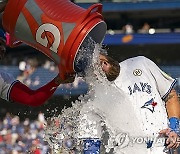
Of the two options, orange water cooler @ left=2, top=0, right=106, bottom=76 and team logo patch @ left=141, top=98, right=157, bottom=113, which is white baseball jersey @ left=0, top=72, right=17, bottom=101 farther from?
team logo patch @ left=141, top=98, right=157, bottom=113

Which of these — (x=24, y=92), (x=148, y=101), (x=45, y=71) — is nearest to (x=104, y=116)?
(x=148, y=101)

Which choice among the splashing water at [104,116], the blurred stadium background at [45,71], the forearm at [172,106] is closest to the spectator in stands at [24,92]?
the splashing water at [104,116]

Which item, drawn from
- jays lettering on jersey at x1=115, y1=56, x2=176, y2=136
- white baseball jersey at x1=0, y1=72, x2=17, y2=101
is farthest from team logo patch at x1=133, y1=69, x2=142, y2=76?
white baseball jersey at x1=0, y1=72, x2=17, y2=101

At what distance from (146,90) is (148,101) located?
6 cm

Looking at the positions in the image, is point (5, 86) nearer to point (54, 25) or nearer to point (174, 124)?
point (54, 25)

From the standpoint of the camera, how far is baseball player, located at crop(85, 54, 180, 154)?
2777 mm

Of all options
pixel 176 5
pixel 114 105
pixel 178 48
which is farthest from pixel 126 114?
pixel 176 5

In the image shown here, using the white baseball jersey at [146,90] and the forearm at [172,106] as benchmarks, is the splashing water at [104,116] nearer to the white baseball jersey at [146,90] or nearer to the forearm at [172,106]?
the white baseball jersey at [146,90]

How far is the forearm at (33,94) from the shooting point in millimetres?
2967

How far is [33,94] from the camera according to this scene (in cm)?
299

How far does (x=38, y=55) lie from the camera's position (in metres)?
5.00

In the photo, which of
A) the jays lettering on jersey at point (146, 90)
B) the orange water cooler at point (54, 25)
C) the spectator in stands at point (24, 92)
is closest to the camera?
the orange water cooler at point (54, 25)

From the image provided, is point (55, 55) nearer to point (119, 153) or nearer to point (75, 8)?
point (75, 8)

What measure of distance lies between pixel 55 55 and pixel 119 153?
669mm
